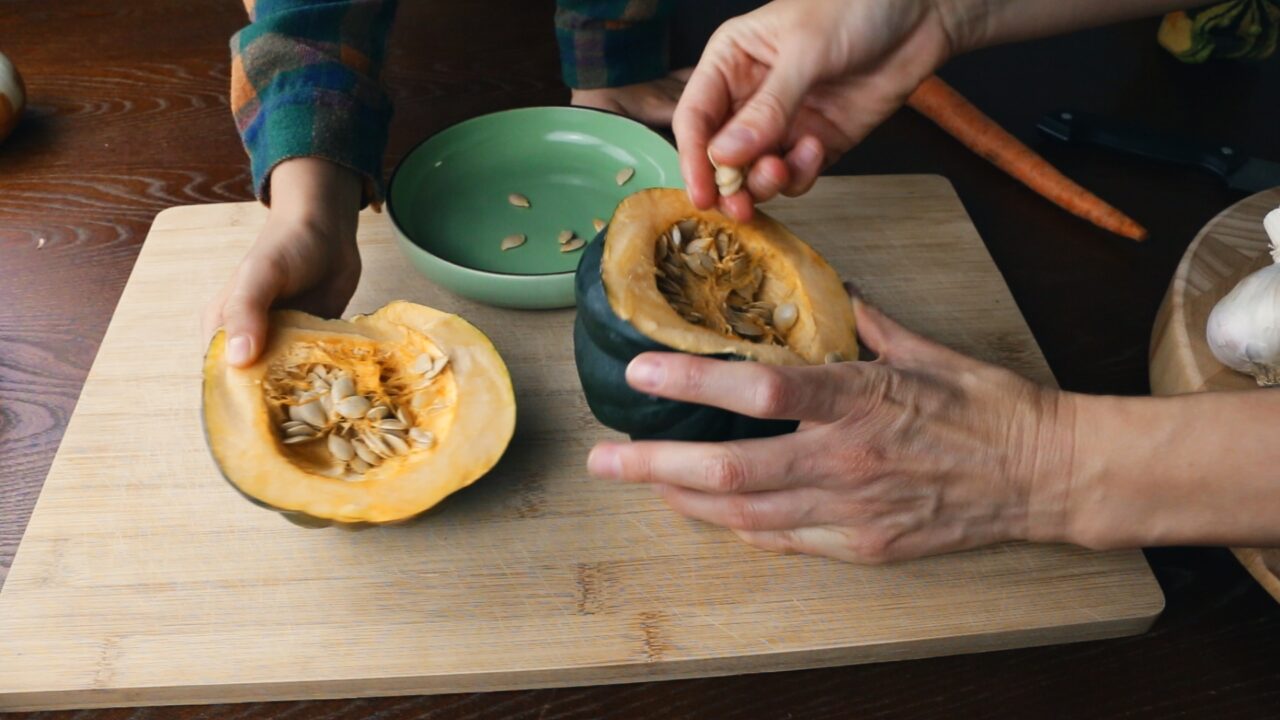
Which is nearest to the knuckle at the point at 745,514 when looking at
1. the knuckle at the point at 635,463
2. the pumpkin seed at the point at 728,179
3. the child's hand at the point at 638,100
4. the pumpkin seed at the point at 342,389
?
the knuckle at the point at 635,463

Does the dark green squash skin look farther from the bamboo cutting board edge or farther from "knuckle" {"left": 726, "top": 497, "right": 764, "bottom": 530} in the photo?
the bamboo cutting board edge

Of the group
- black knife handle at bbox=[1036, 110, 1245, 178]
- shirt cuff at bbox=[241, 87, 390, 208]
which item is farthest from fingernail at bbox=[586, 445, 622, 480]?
black knife handle at bbox=[1036, 110, 1245, 178]

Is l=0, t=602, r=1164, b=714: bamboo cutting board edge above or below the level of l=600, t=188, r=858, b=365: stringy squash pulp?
below

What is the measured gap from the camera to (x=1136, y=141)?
2045 mm

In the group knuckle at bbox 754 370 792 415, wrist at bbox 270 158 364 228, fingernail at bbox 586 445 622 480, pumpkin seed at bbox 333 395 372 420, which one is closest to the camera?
knuckle at bbox 754 370 792 415

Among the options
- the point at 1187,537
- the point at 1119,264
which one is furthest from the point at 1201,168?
the point at 1187,537

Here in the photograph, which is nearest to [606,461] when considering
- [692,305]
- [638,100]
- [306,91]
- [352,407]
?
[692,305]

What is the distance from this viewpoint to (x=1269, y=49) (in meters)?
2.31

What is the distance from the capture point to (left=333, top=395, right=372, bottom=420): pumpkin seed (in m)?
1.28

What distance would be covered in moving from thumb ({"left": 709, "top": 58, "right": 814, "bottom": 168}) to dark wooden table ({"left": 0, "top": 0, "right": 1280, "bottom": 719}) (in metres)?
0.60

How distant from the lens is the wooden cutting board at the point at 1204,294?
1437mm

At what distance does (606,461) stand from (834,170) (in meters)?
1.15

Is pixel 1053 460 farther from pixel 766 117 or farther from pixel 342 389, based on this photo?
A: pixel 342 389

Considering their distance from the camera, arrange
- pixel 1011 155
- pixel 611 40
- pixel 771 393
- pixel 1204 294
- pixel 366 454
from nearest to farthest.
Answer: pixel 771 393
pixel 366 454
pixel 1204 294
pixel 1011 155
pixel 611 40
